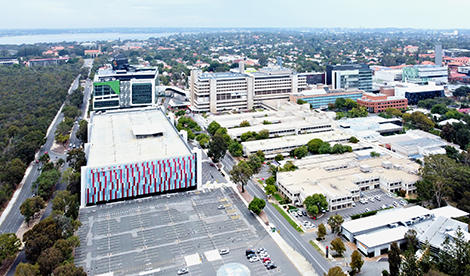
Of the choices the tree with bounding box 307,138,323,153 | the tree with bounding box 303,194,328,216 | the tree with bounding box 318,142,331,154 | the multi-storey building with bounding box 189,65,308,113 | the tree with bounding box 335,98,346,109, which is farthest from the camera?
the multi-storey building with bounding box 189,65,308,113

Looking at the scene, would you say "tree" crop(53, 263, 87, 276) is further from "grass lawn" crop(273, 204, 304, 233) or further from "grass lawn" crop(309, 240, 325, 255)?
"grass lawn" crop(273, 204, 304, 233)

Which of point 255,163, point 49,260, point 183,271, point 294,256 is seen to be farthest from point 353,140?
point 49,260

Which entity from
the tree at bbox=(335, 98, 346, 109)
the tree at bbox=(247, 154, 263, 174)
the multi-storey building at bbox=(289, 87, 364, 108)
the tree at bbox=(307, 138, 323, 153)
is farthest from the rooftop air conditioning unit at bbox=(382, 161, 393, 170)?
the multi-storey building at bbox=(289, 87, 364, 108)

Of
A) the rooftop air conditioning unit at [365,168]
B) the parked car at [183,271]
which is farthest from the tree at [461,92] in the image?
the parked car at [183,271]

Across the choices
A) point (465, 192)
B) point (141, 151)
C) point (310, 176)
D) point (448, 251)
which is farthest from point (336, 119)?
point (448, 251)

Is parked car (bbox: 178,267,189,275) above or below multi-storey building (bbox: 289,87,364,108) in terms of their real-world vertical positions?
below

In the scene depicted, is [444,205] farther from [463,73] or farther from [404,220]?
[463,73]
